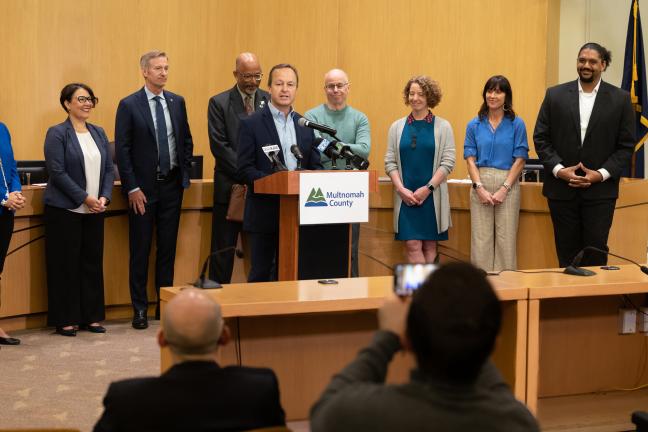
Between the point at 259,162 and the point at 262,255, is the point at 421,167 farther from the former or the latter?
the point at 262,255

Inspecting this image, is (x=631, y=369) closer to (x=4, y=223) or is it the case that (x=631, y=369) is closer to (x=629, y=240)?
(x=629, y=240)

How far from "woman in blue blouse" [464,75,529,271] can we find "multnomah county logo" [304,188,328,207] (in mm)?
1872

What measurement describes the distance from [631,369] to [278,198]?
2.09 metres

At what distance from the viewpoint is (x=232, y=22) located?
29.9ft

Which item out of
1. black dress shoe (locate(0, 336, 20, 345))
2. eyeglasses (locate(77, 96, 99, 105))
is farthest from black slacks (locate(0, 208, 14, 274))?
eyeglasses (locate(77, 96, 99, 105))

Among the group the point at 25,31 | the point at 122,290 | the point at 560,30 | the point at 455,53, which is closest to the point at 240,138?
the point at 122,290

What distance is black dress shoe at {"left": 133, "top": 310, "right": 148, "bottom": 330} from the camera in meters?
6.19

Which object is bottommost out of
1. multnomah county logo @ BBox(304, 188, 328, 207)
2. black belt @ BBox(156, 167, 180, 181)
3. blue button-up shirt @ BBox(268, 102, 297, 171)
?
multnomah county logo @ BBox(304, 188, 328, 207)

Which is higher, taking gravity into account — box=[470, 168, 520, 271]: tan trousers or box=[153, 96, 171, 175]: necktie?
box=[153, 96, 171, 175]: necktie

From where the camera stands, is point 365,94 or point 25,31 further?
point 365,94

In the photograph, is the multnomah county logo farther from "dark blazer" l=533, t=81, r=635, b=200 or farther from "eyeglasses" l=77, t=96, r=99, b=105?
"eyeglasses" l=77, t=96, r=99, b=105

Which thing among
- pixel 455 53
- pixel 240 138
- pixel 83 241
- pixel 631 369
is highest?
pixel 455 53

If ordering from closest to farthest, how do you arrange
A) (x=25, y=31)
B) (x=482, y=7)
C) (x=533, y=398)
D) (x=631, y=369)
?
(x=533, y=398)
(x=631, y=369)
(x=25, y=31)
(x=482, y=7)

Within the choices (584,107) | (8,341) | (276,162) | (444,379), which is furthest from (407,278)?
(8,341)
